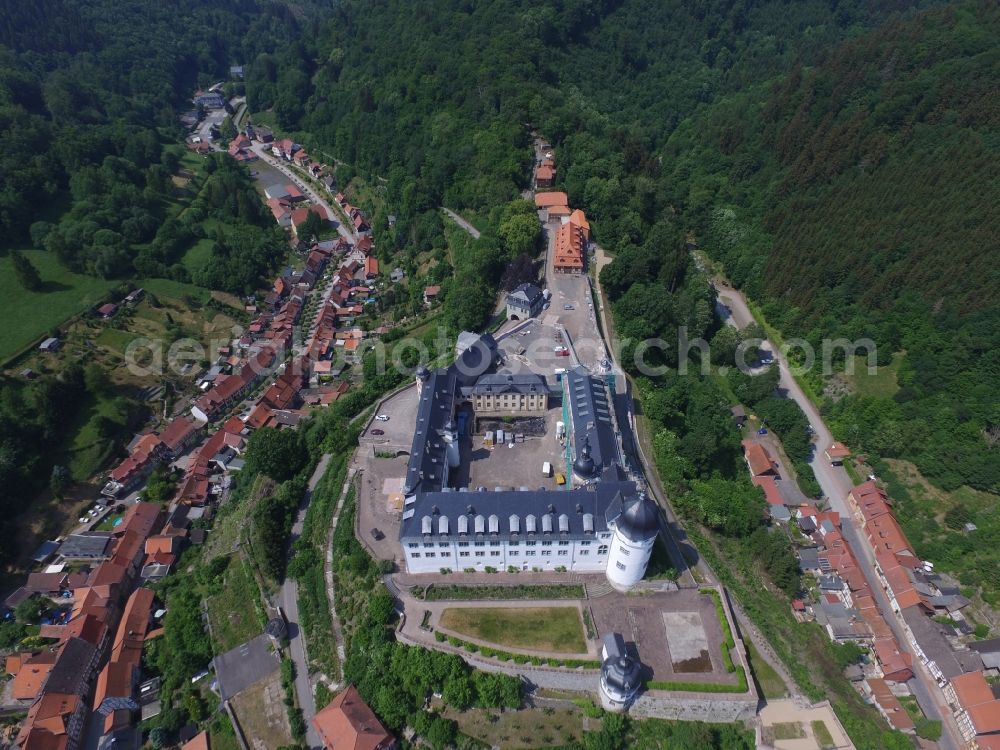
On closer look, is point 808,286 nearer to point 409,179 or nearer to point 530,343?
point 530,343

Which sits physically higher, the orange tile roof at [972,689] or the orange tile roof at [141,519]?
the orange tile roof at [141,519]

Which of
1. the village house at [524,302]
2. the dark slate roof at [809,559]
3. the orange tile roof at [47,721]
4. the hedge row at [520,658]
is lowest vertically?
the orange tile roof at [47,721]

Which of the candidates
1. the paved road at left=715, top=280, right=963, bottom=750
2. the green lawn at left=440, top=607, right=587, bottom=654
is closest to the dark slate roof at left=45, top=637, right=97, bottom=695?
the green lawn at left=440, top=607, right=587, bottom=654

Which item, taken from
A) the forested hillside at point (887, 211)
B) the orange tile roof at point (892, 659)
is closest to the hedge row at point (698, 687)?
the orange tile roof at point (892, 659)

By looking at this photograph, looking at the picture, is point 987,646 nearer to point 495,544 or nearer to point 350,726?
point 495,544

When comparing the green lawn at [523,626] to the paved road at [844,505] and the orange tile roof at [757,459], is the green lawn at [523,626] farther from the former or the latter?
the orange tile roof at [757,459]

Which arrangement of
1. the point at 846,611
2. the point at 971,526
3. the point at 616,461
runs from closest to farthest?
1. the point at 616,461
2. the point at 846,611
3. the point at 971,526

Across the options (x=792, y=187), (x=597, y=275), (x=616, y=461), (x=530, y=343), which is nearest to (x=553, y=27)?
(x=792, y=187)
